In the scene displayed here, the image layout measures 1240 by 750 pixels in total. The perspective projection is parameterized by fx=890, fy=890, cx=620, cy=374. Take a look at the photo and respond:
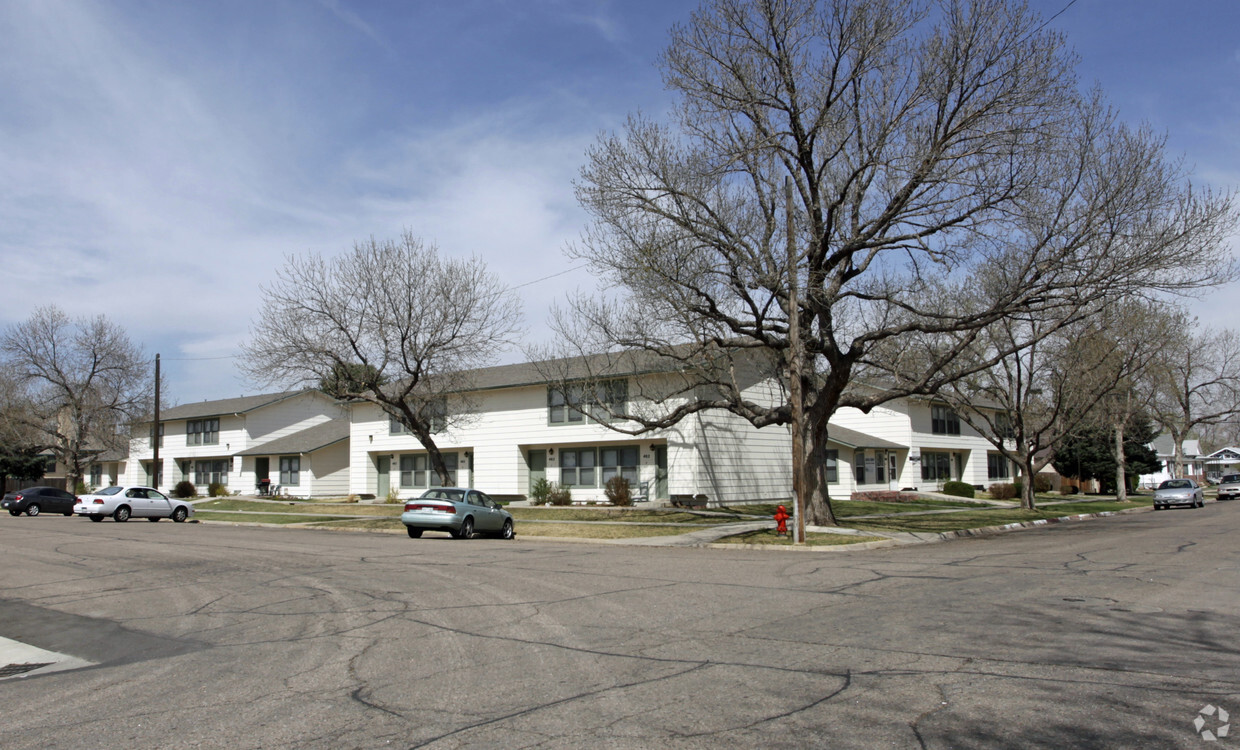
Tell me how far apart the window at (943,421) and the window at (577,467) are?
22.1 metres

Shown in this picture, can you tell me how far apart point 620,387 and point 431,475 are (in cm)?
1306

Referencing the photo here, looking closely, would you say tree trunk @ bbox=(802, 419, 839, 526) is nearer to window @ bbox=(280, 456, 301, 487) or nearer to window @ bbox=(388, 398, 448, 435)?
window @ bbox=(388, 398, 448, 435)

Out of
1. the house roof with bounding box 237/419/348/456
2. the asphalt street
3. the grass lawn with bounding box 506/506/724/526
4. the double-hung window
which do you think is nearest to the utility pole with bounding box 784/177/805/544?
the asphalt street

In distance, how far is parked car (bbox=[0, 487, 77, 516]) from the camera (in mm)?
42219

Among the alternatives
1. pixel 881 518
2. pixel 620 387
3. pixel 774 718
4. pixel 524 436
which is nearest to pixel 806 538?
pixel 881 518

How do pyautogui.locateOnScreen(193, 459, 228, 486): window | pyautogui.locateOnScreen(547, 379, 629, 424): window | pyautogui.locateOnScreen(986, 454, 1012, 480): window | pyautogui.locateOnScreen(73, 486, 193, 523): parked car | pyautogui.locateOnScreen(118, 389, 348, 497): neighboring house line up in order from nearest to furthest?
1. pyautogui.locateOnScreen(547, 379, 629, 424): window
2. pyautogui.locateOnScreen(73, 486, 193, 523): parked car
3. pyautogui.locateOnScreen(118, 389, 348, 497): neighboring house
4. pyautogui.locateOnScreen(986, 454, 1012, 480): window
5. pyautogui.locateOnScreen(193, 459, 228, 486): window

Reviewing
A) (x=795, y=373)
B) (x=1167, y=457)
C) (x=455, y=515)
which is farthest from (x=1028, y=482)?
(x=1167, y=457)

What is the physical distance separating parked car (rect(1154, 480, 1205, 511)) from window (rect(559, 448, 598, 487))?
29.2 meters

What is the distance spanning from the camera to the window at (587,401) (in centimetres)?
3136

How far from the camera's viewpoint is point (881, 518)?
30.6 meters

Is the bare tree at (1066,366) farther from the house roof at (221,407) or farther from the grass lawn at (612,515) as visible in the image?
the house roof at (221,407)

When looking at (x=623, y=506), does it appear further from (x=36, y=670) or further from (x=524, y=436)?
(x=36, y=670)

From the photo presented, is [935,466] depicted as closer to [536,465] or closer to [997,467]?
[997,467]

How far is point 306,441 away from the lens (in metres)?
52.8
